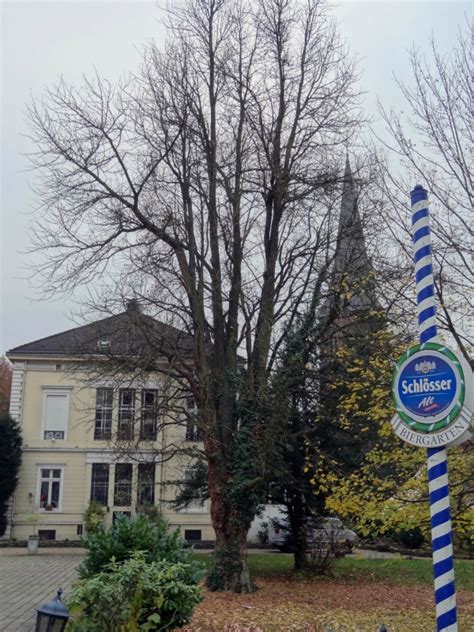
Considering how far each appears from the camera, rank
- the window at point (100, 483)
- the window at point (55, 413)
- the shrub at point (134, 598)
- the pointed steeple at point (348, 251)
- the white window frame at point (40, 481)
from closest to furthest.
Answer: the shrub at point (134, 598)
the pointed steeple at point (348, 251)
the white window frame at point (40, 481)
the window at point (100, 483)
the window at point (55, 413)

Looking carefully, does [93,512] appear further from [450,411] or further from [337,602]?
[450,411]

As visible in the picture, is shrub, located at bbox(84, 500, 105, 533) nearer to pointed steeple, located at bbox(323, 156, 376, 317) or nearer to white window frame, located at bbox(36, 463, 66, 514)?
white window frame, located at bbox(36, 463, 66, 514)

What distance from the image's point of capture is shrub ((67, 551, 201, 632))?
612 cm

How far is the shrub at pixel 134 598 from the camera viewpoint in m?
6.12

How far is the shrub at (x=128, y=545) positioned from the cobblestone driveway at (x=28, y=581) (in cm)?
374

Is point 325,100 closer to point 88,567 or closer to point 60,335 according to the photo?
point 88,567

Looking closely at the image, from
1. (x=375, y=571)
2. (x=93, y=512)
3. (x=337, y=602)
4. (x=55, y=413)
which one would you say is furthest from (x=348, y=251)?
(x=55, y=413)

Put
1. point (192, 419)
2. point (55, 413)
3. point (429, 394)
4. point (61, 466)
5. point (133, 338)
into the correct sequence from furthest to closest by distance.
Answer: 1. point (55, 413)
2. point (61, 466)
3. point (133, 338)
4. point (192, 419)
5. point (429, 394)

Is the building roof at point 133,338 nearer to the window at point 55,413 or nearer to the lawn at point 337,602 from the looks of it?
the lawn at point 337,602

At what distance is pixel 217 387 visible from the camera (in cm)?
1536

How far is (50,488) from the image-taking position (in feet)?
107

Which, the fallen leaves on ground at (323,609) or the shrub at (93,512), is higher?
the shrub at (93,512)

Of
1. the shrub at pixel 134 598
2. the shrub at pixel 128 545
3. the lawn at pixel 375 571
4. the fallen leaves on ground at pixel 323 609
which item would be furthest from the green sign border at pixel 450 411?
the lawn at pixel 375 571

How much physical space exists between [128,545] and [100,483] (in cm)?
2714
